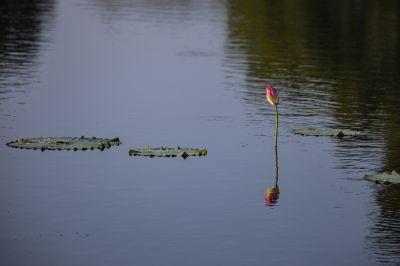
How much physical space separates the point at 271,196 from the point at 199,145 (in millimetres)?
4306

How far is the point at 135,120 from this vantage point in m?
24.8

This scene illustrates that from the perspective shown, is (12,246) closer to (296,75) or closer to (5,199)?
(5,199)

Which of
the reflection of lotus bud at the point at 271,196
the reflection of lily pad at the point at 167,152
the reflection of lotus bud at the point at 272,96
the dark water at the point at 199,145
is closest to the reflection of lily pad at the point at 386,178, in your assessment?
the dark water at the point at 199,145

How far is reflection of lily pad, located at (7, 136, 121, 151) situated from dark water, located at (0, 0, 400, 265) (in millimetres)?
171

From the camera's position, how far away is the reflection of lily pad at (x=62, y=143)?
2039 cm

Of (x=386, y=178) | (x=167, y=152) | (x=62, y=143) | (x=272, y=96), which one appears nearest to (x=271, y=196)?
(x=386, y=178)

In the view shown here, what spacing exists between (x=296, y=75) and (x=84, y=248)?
19.8 m

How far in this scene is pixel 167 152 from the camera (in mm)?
20281

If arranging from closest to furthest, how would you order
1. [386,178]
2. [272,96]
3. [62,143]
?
[386,178] < [62,143] < [272,96]

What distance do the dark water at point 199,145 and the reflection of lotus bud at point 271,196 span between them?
0.10 metres

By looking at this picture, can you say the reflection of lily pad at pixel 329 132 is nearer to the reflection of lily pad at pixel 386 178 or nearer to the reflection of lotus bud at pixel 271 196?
the reflection of lily pad at pixel 386 178

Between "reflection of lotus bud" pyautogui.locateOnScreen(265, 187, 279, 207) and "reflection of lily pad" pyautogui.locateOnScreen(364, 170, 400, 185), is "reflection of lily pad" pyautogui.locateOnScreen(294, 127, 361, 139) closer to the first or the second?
"reflection of lily pad" pyautogui.locateOnScreen(364, 170, 400, 185)

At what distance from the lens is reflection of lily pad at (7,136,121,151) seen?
2039 cm

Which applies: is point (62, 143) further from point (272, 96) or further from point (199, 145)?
point (272, 96)
